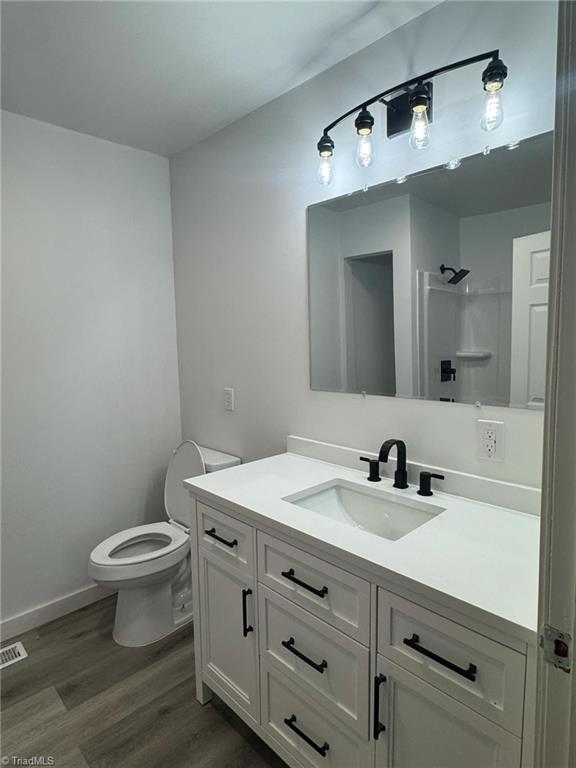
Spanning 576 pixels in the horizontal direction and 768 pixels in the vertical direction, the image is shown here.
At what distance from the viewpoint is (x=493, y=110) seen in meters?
1.26

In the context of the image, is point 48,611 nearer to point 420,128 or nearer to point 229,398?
point 229,398

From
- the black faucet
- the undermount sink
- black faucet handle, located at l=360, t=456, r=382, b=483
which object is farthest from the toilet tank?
the black faucet

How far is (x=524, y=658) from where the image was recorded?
2.72 feet

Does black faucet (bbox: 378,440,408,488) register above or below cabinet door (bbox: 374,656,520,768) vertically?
above

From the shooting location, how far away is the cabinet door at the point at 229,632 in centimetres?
145

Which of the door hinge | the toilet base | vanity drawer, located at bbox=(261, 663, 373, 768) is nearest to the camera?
the door hinge

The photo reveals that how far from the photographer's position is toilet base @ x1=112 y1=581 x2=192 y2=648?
6.89 feet

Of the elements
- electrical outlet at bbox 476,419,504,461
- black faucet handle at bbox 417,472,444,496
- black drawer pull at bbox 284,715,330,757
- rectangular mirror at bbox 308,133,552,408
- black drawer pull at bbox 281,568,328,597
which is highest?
rectangular mirror at bbox 308,133,552,408

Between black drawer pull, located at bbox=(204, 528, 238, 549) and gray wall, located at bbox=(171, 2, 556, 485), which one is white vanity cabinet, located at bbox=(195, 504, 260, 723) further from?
gray wall, located at bbox=(171, 2, 556, 485)

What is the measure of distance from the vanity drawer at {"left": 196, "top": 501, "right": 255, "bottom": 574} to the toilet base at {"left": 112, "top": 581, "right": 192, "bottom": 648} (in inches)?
27.9

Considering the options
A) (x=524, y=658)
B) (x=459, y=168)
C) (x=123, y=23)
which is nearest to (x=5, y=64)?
(x=123, y=23)

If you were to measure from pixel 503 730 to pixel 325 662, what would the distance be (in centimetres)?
47

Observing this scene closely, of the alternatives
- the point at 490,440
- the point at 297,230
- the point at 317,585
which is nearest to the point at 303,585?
the point at 317,585

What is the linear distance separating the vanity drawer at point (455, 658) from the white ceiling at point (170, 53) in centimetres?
178
